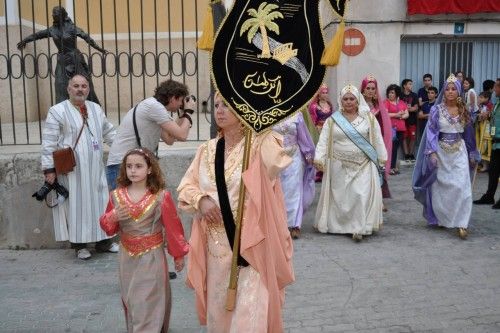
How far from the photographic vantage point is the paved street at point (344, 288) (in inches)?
191

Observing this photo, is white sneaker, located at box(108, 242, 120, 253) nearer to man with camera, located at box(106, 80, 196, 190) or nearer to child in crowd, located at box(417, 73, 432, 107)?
man with camera, located at box(106, 80, 196, 190)

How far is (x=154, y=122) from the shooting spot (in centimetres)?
587

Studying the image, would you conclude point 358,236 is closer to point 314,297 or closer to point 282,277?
point 314,297

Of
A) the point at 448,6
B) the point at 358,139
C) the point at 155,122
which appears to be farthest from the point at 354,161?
the point at 448,6

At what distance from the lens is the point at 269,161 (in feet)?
11.7

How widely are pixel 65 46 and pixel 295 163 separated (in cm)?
294

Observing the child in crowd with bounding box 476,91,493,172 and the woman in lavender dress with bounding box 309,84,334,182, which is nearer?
the woman in lavender dress with bounding box 309,84,334,182

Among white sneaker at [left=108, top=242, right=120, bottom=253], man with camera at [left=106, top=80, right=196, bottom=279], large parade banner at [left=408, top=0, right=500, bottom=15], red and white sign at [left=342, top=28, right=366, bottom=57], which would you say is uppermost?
large parade banner at [left=408, top=0, right=500, bottom=15]

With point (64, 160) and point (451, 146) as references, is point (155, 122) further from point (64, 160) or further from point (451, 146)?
point (451, 146)

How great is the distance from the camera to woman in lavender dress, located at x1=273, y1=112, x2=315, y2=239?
7.45 metres

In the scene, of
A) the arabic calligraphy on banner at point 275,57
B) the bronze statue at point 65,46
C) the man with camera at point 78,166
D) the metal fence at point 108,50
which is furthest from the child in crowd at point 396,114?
the arabic calligraphy on banner at point 275,57

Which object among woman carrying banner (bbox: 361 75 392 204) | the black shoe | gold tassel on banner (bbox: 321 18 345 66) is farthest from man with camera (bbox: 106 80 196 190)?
the black shoe

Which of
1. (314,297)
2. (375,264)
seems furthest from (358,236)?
(314,297)

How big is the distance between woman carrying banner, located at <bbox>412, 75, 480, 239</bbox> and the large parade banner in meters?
5.49
